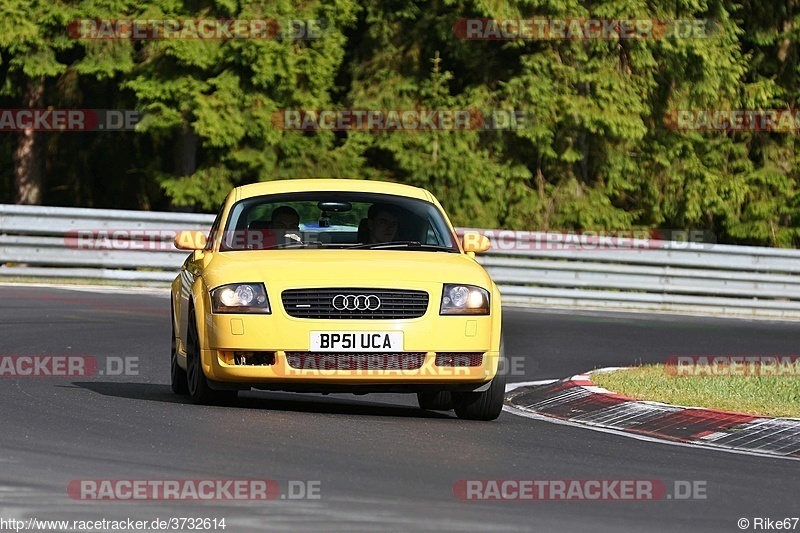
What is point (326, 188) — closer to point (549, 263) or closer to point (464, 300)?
point (464, 300)

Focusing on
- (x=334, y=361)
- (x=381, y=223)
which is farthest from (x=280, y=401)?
(x=334, y=361)

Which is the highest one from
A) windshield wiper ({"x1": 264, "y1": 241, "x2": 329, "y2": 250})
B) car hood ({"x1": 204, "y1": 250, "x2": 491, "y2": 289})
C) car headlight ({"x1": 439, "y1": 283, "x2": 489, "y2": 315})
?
windshield wiper ({"x1": 264, "y1": 241, "x2": 329, "y2": 250})

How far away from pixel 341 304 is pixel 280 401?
178 cm

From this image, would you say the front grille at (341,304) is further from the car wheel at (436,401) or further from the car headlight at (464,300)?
the car wheel at (436,401)

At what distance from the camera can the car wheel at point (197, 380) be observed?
33.4 feet

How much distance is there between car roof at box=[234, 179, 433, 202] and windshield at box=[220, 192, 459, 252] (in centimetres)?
8

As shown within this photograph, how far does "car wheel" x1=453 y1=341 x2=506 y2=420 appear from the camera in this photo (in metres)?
10.2

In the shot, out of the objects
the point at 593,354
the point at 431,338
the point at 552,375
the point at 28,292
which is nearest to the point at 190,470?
the point at 431,338

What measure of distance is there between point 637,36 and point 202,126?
810 centimetres

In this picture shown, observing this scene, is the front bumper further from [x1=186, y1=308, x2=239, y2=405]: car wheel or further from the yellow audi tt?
[x1=186, y1=308, x2=239, y2=405]: car wheel

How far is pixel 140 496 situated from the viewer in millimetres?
6922

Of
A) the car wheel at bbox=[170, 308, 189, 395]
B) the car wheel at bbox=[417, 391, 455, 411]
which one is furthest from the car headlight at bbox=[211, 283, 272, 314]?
the car wheel at bbox=[417, 391, 455, 411]

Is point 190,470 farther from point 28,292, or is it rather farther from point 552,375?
point 28,292

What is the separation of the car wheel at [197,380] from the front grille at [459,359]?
1.47 meters
